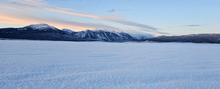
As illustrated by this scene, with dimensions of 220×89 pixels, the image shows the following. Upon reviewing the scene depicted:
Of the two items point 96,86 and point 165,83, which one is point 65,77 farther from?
point 165,83

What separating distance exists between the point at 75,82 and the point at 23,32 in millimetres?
176019

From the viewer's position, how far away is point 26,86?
7027 millimetres

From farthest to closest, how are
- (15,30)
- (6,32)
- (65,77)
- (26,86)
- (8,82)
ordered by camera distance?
1. (15,30)
2. (6,32)
3. (65,77)
4. (8,82)
5. (26,86)

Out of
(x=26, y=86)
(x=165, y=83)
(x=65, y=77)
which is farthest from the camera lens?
(x=65, y=77)

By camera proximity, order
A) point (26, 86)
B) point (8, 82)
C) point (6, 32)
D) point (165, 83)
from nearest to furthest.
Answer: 1. point (26, 86)
2. point (8, 82)
3. point (165, 83)
4. point (6, 32)

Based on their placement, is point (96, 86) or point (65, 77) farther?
point (65, 77)

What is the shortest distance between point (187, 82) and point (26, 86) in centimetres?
474

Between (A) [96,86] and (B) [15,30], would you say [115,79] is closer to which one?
(A) [96,86]

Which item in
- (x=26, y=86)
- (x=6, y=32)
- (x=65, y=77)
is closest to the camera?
(x=26, y=86)

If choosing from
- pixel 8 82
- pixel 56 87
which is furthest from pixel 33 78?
pixel 56 87

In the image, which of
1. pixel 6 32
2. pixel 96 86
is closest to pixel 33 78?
pixel 96 86

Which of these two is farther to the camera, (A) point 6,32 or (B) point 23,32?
(B) point 23,32

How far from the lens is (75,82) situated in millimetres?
7902

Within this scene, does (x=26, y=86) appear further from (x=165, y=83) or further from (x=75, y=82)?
(x=165, y=83)
